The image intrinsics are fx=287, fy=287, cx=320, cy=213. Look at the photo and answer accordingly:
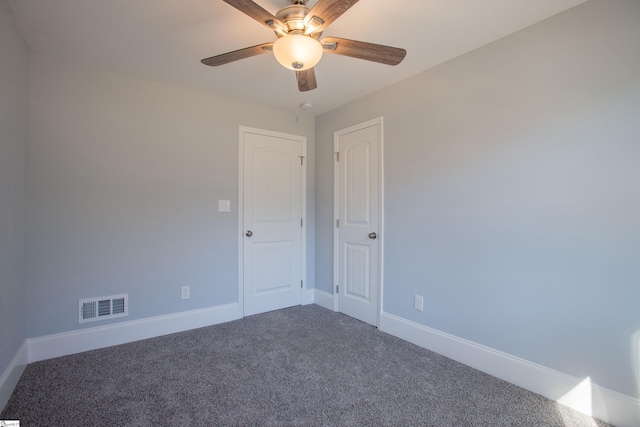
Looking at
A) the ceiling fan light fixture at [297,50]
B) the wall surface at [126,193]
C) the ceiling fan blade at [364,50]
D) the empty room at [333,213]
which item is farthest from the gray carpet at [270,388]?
the ceiling fan blade at [364,50]

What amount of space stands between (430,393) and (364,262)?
4.59 feet

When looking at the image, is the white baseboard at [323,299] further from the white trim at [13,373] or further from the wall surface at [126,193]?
the white trim at [13,373]

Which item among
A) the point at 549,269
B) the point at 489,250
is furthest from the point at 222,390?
the point at 549,269

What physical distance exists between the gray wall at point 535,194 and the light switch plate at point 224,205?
5.89ft

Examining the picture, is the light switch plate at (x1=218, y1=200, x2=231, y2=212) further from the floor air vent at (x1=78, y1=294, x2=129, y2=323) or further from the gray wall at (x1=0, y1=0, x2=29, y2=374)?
the gray wall at (x1=0, y1=0, x2=29, y2=374)

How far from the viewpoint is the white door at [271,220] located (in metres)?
3.25

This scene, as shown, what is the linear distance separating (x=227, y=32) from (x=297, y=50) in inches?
33.0

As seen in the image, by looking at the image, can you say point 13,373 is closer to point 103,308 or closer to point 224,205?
point 103,308

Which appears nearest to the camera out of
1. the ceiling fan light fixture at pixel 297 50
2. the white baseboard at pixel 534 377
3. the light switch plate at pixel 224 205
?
the ceiling fan light fixture at pixel 297 50

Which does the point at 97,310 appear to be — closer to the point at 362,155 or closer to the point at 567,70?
the point at 362,155

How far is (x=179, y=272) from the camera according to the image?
9.35 ft

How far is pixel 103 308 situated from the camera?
2.50m

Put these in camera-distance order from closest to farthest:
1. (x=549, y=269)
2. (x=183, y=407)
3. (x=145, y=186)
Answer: (x=183, y=407) → (x=549, y=269) → (x=145, y=186)

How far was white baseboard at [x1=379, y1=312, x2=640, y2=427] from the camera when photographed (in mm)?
1591
